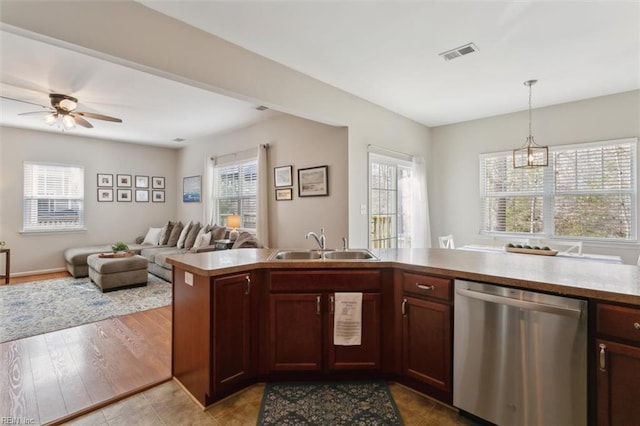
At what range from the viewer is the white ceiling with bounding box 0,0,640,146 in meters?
2.31

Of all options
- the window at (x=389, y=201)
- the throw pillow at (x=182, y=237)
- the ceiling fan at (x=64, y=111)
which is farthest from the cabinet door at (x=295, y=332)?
the throw pillow at (x=182, y=237)

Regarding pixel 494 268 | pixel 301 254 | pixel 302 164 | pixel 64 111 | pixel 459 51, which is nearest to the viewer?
pixel 494 268

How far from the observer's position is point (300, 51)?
2.88m

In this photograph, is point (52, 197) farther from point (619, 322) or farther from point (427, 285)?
point (619, 322)

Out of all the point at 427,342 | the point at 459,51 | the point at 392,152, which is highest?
the point at 459,51

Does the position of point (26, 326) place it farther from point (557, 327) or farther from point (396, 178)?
point (396, 178)

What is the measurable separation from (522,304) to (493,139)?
13.9ft

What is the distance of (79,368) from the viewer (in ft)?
7.91

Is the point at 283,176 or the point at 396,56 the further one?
the point at 283,176

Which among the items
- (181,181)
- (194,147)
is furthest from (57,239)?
(194,147)

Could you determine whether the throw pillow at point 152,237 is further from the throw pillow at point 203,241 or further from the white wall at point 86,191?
the throw pillow at point 203,241

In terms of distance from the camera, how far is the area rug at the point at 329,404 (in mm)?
1825

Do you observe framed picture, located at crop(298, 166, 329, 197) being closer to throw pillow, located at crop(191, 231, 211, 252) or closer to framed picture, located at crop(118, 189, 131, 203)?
throw pillow, located at crop(191, 231, 211, 252)

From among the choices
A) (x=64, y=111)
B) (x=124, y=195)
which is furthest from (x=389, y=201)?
(x=124, y=195)
